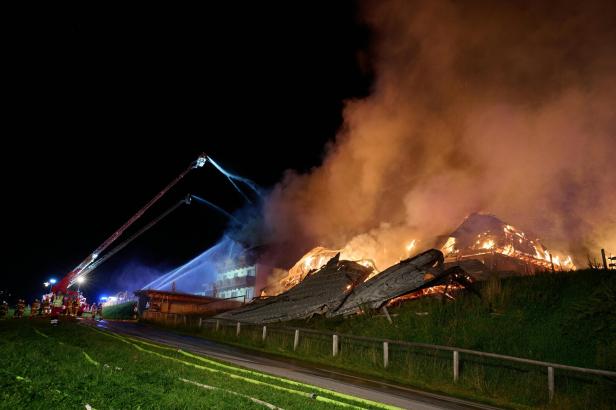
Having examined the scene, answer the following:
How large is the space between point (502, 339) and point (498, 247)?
64.2 feet

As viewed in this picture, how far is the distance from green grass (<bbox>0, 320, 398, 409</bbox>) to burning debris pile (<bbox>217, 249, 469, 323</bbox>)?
11.8 meters

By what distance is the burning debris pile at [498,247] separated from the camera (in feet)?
104

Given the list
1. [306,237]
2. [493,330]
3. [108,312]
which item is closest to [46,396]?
[493,330]

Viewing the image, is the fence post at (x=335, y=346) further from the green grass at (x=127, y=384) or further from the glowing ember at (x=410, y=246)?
the glowing ember at (x=410, y=246)

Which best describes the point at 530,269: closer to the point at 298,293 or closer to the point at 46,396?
the point at 298,293

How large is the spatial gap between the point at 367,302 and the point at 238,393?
14.4 m

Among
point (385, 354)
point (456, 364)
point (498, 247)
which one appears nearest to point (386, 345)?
point (385, 354)

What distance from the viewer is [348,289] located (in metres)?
23.8

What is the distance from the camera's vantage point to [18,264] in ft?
336

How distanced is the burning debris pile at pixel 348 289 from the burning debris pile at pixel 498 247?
37.4 ft

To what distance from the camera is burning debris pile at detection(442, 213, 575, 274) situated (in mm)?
31781

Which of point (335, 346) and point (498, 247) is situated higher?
point (498, 247)

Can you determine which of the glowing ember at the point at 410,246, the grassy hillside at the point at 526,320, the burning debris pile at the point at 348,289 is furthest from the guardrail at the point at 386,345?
the glowing ember at the point at 410,246

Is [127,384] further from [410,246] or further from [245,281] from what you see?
[245,281]
